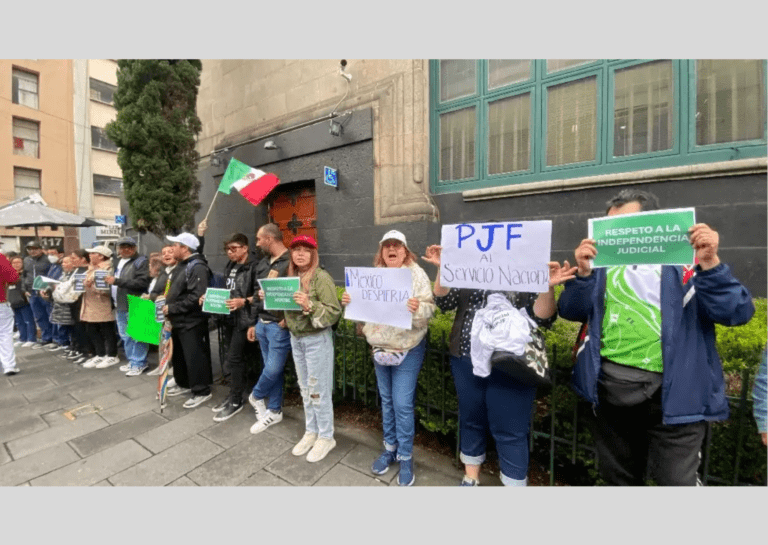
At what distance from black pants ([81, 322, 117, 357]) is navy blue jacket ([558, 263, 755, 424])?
745cm

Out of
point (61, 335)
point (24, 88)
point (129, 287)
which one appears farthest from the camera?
point (24, 88)

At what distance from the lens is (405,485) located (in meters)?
2.70

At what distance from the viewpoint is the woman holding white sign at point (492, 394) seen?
2211 millimetres

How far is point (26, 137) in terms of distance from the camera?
21.1m

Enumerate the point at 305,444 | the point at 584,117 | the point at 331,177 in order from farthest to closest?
1. the point at 331,177
2. the point at 584,117
3. the point at 305,444

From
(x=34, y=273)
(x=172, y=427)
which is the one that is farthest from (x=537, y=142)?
(x=34, y=273)

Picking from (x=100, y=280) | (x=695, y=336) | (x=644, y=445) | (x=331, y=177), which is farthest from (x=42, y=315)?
(x=695, y=336)

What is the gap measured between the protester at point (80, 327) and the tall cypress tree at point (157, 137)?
5.63ft

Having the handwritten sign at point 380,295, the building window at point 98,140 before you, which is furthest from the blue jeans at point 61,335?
the building window at point 98,140

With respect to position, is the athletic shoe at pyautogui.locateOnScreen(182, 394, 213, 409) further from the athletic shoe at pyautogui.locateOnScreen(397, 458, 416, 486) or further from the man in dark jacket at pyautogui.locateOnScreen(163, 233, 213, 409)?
the athletic shoe at pyautogui.locateOnScreen(397, 458, 416, 486)

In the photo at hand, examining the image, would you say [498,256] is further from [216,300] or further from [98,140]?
[98,140]

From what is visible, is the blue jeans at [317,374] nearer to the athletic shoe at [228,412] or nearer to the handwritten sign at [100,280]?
the athletic shoe at [228,412]

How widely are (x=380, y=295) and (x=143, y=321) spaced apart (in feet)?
12.9

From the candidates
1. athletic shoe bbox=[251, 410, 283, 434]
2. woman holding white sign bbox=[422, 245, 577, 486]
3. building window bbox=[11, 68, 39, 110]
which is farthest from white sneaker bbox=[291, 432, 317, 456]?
building window bbox=[11, 68, 39, 110]
